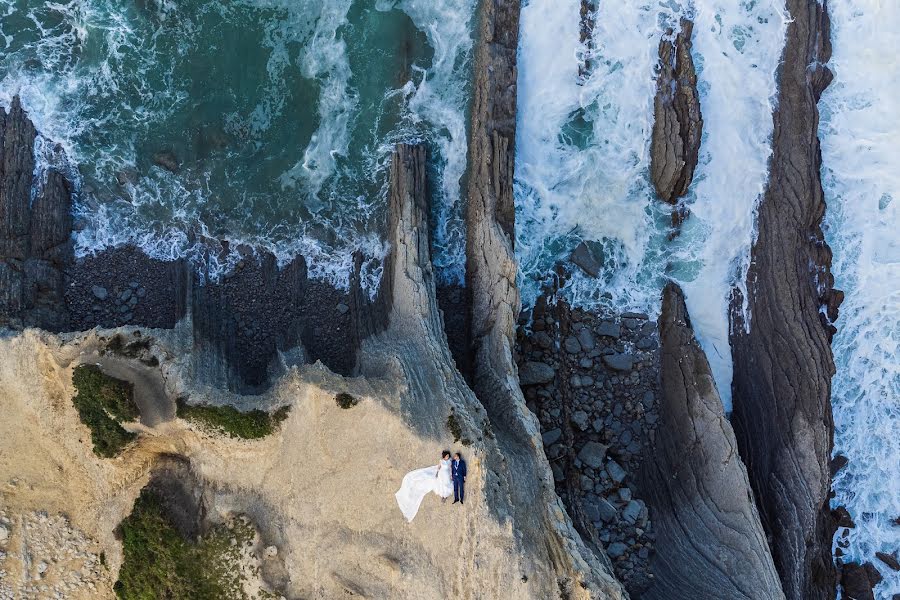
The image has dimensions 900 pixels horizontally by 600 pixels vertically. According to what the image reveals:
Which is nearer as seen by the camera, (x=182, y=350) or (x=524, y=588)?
(x=524, y=588)

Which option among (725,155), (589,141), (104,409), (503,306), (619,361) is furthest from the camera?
(589,141)

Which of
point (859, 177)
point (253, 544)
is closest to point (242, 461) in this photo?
point (253, 544)

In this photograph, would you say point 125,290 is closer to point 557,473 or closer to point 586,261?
point 557,473

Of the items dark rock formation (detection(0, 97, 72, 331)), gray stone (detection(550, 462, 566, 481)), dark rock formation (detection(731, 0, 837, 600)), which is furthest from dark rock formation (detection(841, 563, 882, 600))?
dark rock formation (detection(0, 97, 72, 331))


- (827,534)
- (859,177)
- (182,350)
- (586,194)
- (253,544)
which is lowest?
(253,544)

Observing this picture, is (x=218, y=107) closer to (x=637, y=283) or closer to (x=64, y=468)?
(x=64, y=468)

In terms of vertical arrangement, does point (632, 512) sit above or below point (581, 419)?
below

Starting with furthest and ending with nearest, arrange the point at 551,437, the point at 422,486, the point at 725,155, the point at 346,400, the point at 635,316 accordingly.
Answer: the point at 725,155 → the point at 635,316 → the point at 551,437 → the point at 346,400 → the point at 422,486

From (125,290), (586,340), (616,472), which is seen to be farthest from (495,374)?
(125,290)
